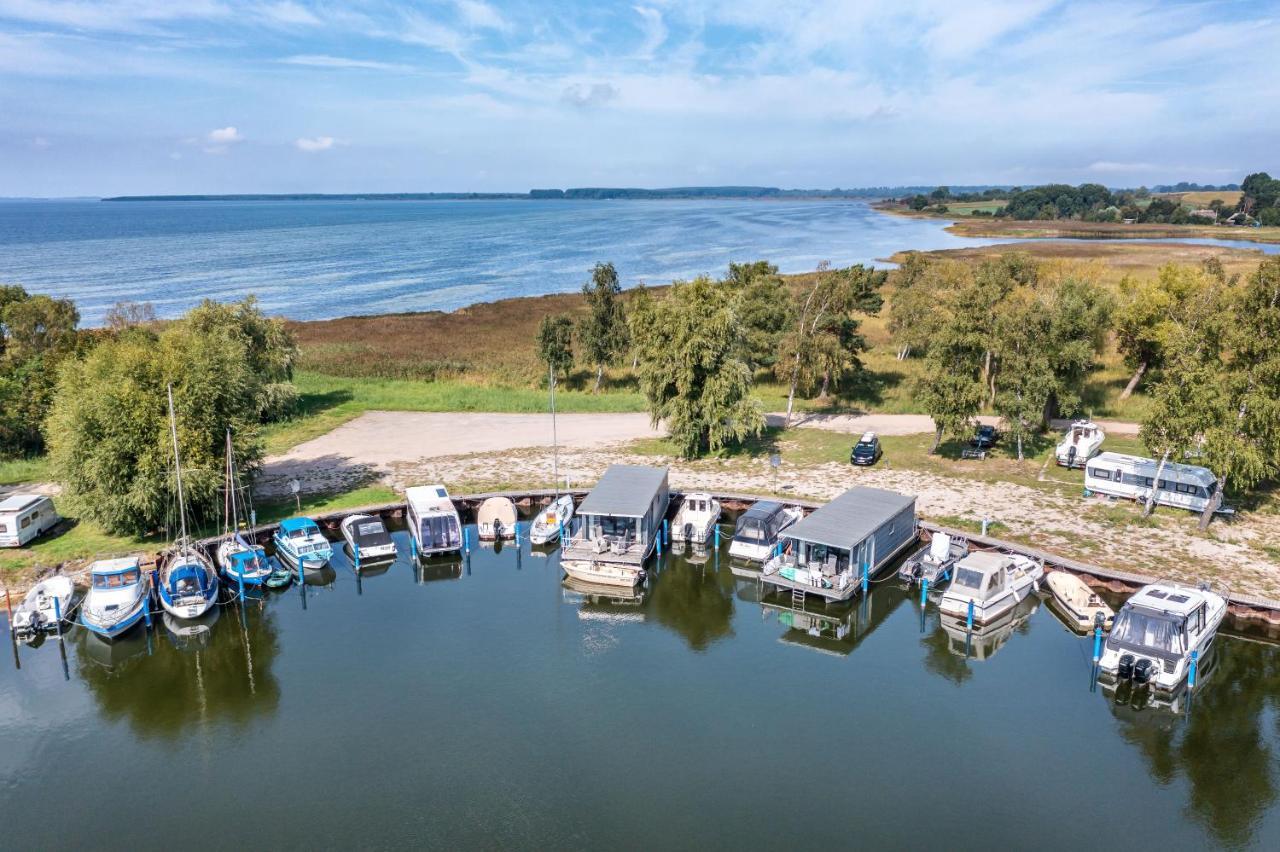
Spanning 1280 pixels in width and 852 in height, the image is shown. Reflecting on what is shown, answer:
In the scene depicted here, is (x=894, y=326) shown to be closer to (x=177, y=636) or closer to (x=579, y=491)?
(x=579, y=491)

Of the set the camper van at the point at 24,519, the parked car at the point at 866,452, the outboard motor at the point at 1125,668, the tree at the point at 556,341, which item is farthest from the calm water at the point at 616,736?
the tree at the point at 556,341

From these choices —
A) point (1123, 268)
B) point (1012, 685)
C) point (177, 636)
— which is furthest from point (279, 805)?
point (1123, 268)

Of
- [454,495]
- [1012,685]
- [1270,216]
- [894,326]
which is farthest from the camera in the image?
[1270,216]

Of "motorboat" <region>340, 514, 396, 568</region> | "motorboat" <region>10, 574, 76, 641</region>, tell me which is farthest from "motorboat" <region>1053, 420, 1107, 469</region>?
"motorboat" <region>10, 574, 76, 641</region>

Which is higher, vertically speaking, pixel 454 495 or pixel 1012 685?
pixel 454 495

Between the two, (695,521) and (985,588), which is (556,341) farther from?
(985,588)

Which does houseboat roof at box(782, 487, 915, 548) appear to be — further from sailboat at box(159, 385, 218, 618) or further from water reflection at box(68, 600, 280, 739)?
sailboat at box(159, 385, 218, 618)

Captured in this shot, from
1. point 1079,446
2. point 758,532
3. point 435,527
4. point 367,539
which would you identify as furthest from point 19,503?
point 1079,446
